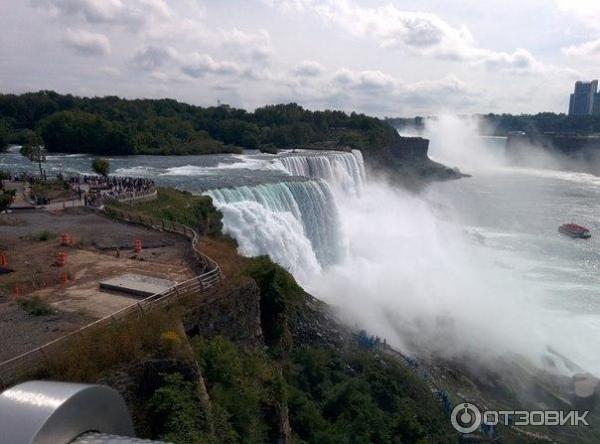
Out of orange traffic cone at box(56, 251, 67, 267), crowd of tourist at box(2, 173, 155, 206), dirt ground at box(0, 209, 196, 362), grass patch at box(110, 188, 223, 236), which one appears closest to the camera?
dirt ground at box(0, 209, 196, 362)

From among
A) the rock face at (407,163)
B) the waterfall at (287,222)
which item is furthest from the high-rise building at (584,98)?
the waterfall at (287,222)

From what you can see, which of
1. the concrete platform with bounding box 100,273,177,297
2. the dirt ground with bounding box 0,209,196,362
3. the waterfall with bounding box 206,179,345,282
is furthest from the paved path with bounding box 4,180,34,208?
the concrete platform with bounding box 100,273,177,297

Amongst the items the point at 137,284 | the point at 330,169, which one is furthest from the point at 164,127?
the point at 137,284

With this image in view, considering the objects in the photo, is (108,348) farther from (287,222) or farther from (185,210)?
(287,222)

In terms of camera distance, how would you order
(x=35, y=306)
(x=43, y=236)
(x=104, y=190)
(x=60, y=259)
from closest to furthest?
(x=35, y=306)
(x=60, y=259)
(x=43, y=236)
(x=104, y=190)

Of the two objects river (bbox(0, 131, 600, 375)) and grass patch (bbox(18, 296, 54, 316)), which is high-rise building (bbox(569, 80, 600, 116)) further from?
grass patch (bbox(18, 296, 54, 316))

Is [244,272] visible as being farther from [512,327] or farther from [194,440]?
[512,327]
